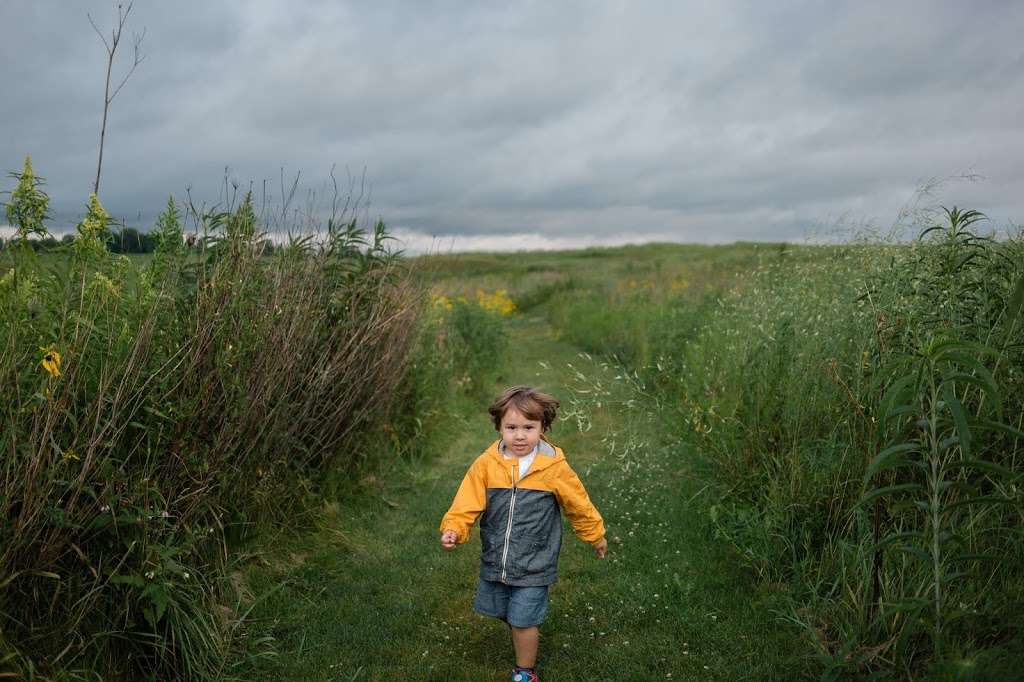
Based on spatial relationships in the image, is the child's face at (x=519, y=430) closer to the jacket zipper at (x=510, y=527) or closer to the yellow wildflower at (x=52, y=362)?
the jacket zipper at (x=510, y=527)

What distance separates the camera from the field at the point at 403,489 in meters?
3.34

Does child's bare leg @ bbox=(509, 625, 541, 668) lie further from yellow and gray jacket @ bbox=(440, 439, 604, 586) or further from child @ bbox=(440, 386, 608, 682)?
yellow and gray jacket @ bbox=(440, 439, 604, 586)

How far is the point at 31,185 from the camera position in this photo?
3631mm

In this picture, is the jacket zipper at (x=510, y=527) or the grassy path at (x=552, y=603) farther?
the grassy path at (x=552, y=603)

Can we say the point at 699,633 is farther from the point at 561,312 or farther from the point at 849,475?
the point at 561,312

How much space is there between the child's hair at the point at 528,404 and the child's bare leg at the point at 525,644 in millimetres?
997

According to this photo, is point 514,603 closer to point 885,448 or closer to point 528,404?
point 528,404

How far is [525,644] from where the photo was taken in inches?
152

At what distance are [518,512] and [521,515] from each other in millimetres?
21

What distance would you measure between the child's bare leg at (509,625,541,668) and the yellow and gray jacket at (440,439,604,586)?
25 cm

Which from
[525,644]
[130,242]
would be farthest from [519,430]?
[130,242]

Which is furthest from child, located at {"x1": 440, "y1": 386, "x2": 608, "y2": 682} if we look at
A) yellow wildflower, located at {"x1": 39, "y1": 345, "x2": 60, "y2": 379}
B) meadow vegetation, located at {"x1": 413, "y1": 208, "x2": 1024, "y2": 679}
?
yellow wildflower, located at {"x1": 39, "y1": 345, "x2": 60, "y2": 379}

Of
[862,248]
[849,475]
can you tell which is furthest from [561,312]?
[849,475]

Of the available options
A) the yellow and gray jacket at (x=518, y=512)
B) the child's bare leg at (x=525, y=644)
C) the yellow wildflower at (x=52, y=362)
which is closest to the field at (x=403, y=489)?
the yellow wildflower at (x=52, y=362)
